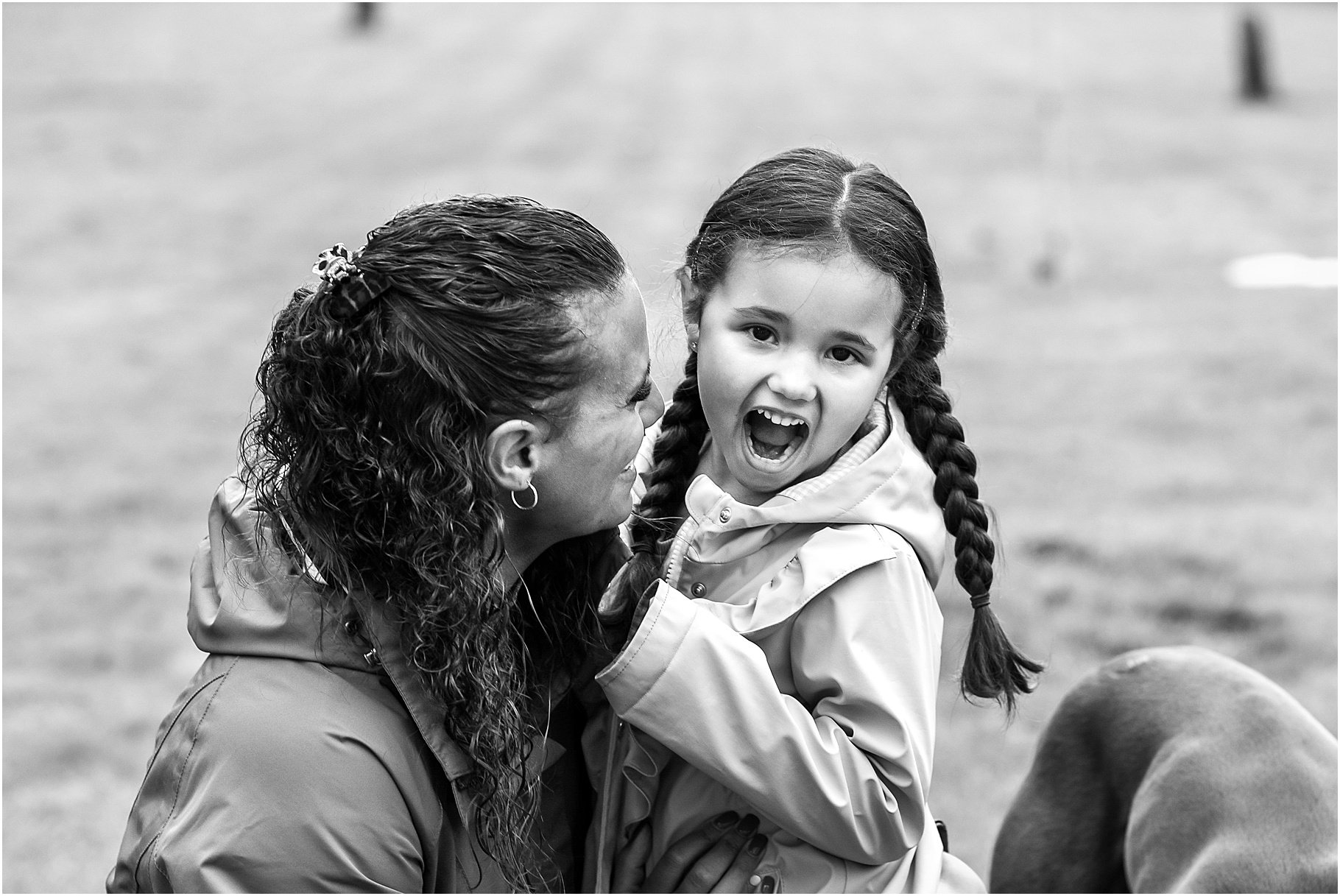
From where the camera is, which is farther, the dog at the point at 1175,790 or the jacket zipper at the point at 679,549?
the dog at the point at 1175,790

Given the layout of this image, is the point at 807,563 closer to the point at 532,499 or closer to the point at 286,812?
the point at 532,499

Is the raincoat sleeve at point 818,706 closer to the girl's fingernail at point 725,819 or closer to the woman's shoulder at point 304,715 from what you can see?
the girl's fingernail at point 725,819

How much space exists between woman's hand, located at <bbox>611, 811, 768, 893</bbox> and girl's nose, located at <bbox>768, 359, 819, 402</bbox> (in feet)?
2.26

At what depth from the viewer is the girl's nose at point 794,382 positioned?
89.0 inches

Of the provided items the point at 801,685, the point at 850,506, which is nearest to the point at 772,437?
the point at 850,506

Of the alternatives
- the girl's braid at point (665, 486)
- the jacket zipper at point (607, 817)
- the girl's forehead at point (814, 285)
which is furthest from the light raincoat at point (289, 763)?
the girl's forehead at point (814, 285)

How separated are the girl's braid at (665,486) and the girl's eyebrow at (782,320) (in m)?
0.19

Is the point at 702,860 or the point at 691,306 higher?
the point at 691,306

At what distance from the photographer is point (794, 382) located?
2262mm

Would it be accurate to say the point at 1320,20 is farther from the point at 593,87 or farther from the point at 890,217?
the point at 890,217

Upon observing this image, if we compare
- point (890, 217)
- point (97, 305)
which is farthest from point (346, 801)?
point (97, 305)

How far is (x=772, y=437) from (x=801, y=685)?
41cm

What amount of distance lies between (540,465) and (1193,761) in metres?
1.58

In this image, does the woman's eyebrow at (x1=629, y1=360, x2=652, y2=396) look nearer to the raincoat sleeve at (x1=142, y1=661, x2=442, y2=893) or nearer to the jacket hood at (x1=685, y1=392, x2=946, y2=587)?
the jacket hood at (x1=685, y1=392, x2=946, y2=587)
